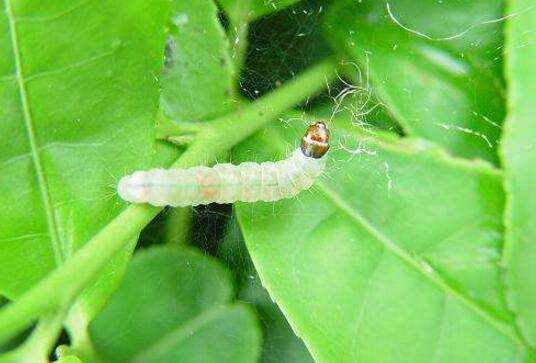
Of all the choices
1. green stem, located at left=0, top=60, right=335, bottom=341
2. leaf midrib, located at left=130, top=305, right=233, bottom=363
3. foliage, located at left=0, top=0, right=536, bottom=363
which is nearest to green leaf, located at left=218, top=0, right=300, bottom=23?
foliage, located at left=0, top=0, right=536, bottom=363

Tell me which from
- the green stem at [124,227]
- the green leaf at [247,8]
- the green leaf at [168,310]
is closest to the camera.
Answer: the green stem at [124,227]

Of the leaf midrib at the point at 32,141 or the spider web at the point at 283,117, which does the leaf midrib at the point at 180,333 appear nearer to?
the spider web at the point at 283,117

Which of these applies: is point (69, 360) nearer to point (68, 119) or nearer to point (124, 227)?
point (124, 227)

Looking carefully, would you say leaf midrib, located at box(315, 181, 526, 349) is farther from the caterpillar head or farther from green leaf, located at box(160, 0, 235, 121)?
green leaf, located at box(160, 0, 235, 121)

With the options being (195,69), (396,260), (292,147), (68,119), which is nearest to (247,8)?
(195,69)

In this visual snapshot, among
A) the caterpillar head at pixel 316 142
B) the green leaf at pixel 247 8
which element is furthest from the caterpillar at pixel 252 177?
the green leaf at pixel 247 8

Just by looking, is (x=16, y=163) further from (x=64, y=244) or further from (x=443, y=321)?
(x=443, y=321)
